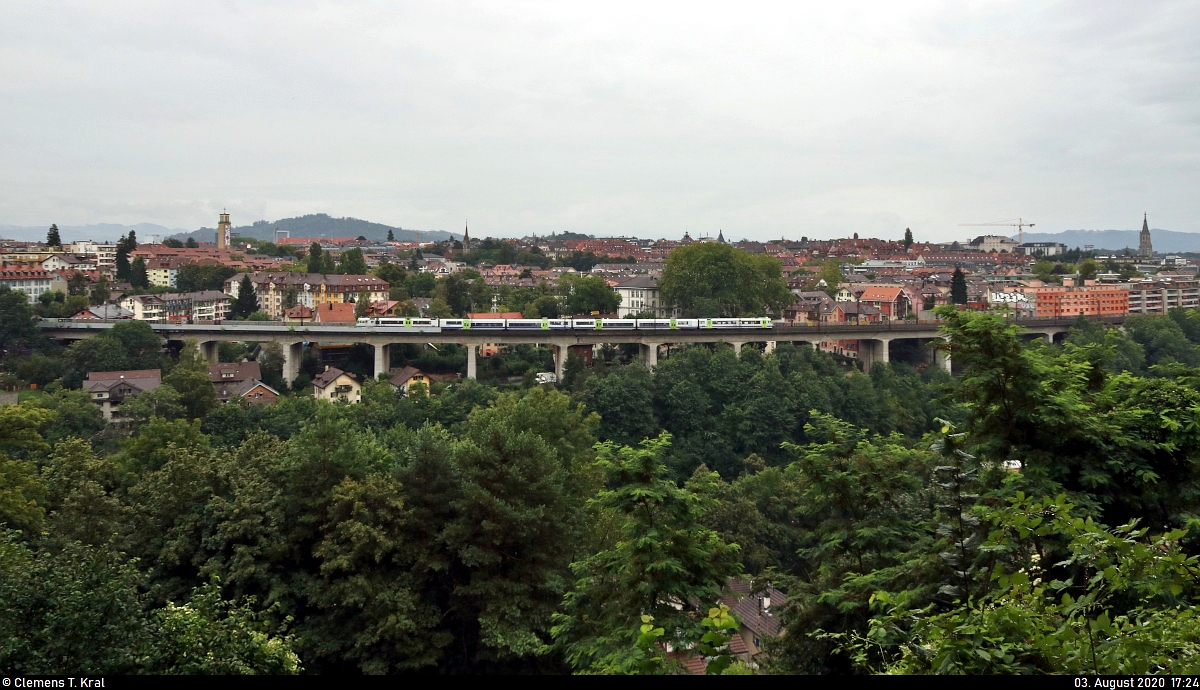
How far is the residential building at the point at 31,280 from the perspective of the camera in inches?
2264

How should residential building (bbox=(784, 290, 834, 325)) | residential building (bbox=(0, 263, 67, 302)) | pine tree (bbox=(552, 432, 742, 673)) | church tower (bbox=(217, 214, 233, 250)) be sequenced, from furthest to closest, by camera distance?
1. church tower (bbox=(217, 214, 233, 250))
2. residential building (bbox=(784, 290, 834, 325))
3. residential building (bbox=(0, 263, 67, 302))
4. pine tree (bbox=(552, 432, 742, 673))

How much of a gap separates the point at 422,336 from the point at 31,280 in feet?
103

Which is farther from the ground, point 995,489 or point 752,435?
point 995,489

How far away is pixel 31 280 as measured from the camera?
58688 mm

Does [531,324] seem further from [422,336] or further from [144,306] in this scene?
[144,306]

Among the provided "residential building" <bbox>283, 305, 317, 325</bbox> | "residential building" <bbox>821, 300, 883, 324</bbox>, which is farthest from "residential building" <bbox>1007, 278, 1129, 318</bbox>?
"residential building" <bbox>283, 305, 317, 325</bbox>

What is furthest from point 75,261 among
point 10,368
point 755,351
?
point 755,351

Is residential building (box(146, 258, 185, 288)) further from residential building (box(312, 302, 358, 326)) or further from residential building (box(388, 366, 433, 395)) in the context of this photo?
residential building (box(388, 366, 433, 395))

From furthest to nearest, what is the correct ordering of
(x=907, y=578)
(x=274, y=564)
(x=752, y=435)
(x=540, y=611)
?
(x=752, y=435) → (x=274, y=564) → (x=540, y=611) → (x=907, y=578)

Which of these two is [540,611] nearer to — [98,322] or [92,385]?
[92,385]

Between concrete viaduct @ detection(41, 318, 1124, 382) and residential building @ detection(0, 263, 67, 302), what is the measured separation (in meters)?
13.7

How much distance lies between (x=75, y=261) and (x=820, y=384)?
199 ft

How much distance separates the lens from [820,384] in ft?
129

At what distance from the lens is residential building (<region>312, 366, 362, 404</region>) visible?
137 ft
